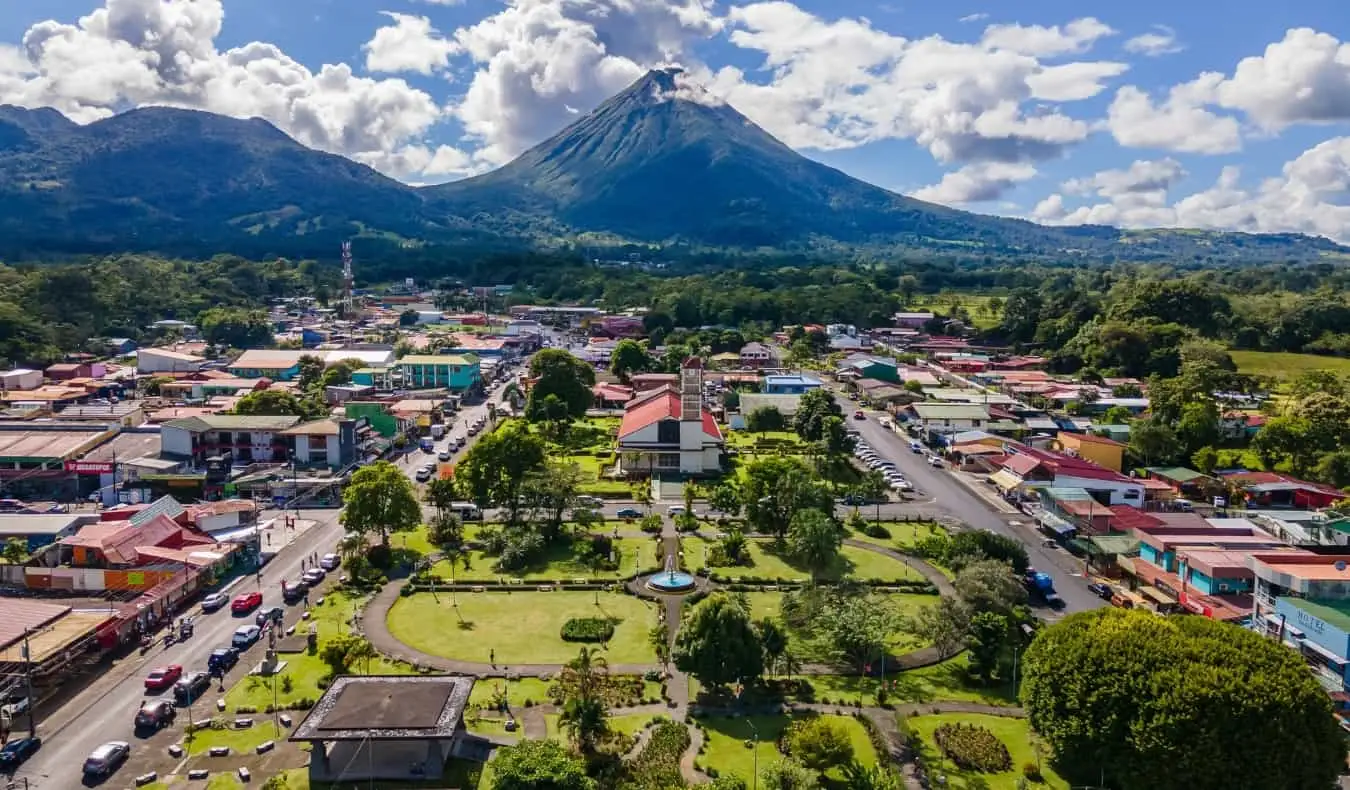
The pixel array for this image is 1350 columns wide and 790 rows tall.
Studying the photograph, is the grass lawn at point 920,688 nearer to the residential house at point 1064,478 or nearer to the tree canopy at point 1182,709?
the tree canopy at point 1182,709

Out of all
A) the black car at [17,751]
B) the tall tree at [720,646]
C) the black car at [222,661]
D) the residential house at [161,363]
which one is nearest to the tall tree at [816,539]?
the tall tree at [720,646]

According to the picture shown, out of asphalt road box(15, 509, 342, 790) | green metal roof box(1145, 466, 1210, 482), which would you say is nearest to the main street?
asphalt road box(15, 509, 342, 790)

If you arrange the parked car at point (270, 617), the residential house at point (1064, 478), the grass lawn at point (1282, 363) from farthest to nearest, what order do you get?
1. the grass lawn at point (1282, 363)
2. the residential house at point (1064, 478)
3. the parked car at point (270, 617)

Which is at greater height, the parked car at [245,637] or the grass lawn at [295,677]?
the parked car at [245,637]

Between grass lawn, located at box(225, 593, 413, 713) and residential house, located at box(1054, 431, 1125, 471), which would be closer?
grass lawn, located at box(225, 593, 413, 713)

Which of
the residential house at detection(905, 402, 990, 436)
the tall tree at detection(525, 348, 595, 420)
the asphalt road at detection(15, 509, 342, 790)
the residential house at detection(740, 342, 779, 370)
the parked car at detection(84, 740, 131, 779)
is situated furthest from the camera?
the residential house at detection(740, 342, 779, 370)

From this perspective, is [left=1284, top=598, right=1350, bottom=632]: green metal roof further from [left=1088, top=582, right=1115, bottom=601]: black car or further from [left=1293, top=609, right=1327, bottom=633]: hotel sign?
[left=1088, top=582, right=1115, bottom=601]: black car
